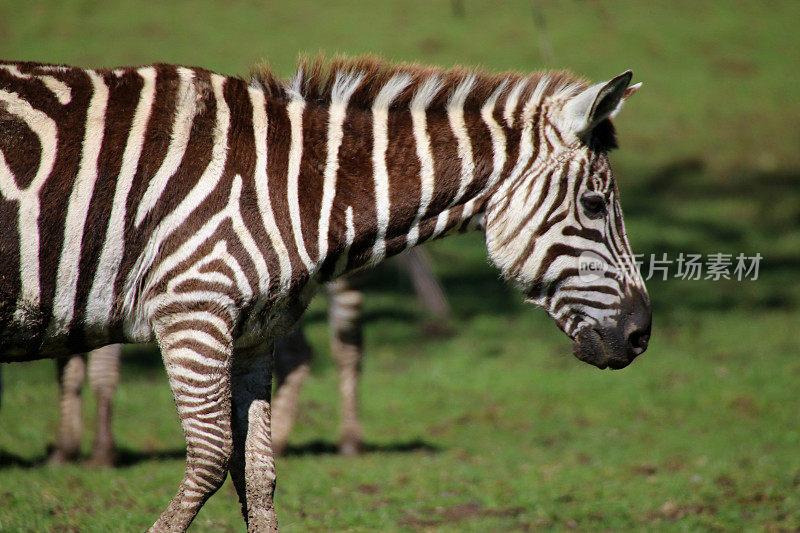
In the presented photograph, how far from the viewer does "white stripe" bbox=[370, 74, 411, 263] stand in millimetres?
4266

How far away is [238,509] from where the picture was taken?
6.30 m

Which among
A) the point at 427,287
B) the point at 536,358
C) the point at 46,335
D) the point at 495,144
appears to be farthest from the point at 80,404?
the point at 536,358

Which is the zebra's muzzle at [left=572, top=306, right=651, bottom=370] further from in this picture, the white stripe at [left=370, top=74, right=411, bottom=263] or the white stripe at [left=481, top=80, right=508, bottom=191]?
the white stripe at [left=370, top=74, right=411, bottom=263]

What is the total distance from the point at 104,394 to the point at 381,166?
4.65 metres

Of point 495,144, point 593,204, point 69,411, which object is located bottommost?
point 69,411

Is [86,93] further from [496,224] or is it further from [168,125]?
[496,224]

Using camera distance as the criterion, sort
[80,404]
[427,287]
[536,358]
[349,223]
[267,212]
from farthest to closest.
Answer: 1. [427,287]
2. [536,358]
3. [80,404]
4. [349,223]
5. [267,212]

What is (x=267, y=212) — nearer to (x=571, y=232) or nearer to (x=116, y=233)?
(x=116, y=233)

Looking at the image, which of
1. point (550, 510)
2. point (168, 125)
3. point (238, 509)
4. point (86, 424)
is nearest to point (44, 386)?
point (86, 424)

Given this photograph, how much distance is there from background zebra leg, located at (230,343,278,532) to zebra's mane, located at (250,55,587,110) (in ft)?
4.72

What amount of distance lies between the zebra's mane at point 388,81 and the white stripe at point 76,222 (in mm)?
901

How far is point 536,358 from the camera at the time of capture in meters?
12.1

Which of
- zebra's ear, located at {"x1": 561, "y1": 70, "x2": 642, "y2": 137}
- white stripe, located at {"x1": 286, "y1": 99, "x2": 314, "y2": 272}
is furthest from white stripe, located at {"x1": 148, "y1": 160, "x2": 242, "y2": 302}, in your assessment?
zebra's ear, located at {"x1": 561, "y1": 70, "x2": 642, "y2": 137}

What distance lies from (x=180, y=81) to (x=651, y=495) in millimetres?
5229
